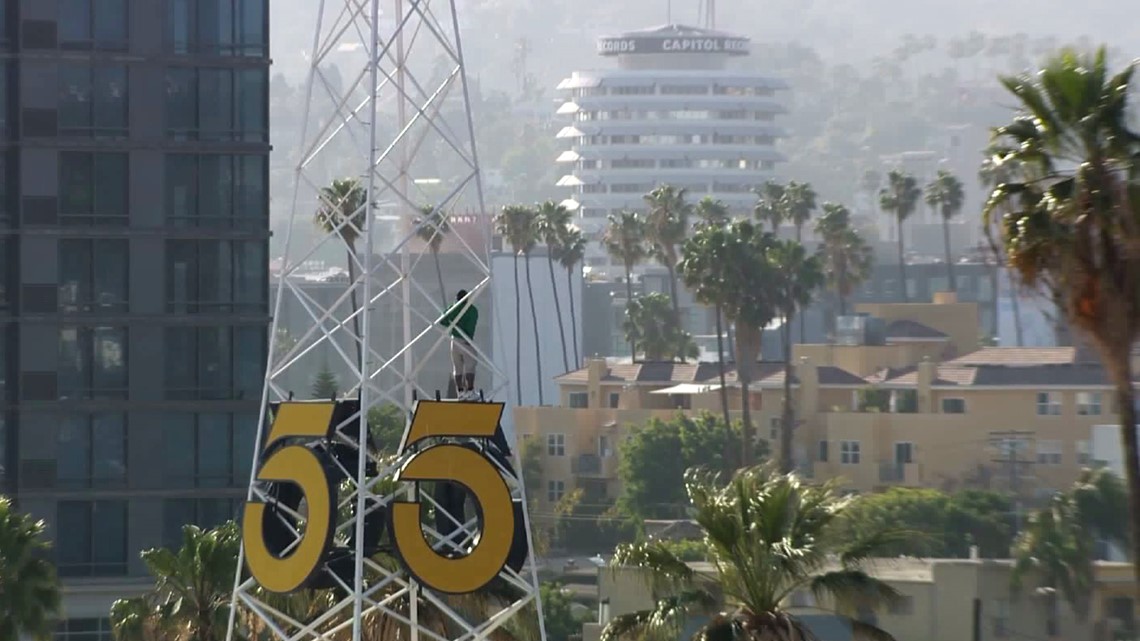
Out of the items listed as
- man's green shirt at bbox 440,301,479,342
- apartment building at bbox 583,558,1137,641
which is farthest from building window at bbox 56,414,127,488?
man's green shirt at bbox 440,301,479,342

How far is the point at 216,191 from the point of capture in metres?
67.8

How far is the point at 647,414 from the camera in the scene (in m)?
154

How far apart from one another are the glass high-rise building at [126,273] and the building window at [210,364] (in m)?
0.06

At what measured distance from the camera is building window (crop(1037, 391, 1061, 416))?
132 meters

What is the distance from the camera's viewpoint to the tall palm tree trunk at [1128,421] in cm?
2859

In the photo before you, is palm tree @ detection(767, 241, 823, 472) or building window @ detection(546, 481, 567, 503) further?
building window @ detection(546, 481, 567, 503)

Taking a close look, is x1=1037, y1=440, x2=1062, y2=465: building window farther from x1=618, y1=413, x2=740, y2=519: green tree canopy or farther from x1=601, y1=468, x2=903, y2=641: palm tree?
x1=601, y1=468, x2=903, y2=641: palm tree

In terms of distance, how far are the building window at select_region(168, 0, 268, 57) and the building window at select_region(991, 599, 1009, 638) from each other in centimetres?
2630

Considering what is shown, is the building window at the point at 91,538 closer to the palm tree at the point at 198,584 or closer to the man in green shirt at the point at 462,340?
the palm tree at the point at 198,584

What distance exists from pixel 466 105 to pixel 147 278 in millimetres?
37966

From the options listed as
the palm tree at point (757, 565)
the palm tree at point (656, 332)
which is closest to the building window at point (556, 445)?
the palm tree at point (656, 332)

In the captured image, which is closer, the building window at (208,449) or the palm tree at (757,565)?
the palm tree at (757,565)

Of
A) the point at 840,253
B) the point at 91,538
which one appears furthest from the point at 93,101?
the point at 840,253

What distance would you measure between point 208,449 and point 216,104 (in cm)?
983
